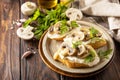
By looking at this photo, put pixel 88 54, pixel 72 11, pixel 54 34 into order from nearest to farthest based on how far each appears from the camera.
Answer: pixel 88 54 → pixel 54 34 → pixel 72 11

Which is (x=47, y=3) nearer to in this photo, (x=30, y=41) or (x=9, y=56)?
(x=30, y=41)

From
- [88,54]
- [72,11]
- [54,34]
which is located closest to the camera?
[88,54]

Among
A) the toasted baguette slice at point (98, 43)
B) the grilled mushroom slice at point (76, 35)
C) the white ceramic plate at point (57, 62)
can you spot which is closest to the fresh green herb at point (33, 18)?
the white ceramic plate at point (57, 62)

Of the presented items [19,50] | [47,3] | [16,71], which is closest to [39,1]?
[47,3]

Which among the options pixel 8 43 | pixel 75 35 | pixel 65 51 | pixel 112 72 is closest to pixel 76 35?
pixel 75 35

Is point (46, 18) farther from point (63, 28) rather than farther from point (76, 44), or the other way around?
point (76, 44)

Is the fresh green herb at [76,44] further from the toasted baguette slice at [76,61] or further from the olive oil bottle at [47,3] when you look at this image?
the olive oil bottle at [47,3]
